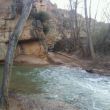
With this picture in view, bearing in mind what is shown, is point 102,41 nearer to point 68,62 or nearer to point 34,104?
point 68,62

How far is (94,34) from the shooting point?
105 ft

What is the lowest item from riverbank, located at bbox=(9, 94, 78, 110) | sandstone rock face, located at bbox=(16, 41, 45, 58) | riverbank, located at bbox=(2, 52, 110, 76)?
riverbank, located at bbox=(2, 52, 110, 76)

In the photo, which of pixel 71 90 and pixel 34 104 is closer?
pixel 34 104

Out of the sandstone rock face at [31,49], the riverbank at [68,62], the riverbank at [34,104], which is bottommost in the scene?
the riverbank at [68,62]

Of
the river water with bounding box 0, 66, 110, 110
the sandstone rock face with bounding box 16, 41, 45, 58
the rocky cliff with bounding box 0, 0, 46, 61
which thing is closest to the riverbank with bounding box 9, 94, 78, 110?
the river water with bounding box 0, 66, 110, 110

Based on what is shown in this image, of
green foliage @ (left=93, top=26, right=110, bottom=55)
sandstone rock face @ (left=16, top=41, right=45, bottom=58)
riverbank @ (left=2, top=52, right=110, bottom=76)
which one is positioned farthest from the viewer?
green foliage @ (left=93, top=26, right=110, bottom=55)

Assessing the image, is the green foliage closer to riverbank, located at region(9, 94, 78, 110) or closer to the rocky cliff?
the rocky cliff

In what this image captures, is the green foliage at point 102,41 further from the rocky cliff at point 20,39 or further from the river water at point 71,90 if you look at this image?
the river water at point 71,90

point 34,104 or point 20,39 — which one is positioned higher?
point 20,39

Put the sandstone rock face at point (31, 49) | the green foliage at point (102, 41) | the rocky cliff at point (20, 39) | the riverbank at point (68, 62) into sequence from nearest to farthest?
the riverbank at point (68, 62) → the rocky cliff at point (20, 39) → the sandstone rock face at point (31, 49) → the green foliage at point (102, 41)

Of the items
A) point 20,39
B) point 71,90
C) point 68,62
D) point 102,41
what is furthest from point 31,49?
point 71,90

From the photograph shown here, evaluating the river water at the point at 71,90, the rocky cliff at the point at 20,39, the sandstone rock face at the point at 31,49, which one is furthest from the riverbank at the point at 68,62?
the river water at the point at 71,90

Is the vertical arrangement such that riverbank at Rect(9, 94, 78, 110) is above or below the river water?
above

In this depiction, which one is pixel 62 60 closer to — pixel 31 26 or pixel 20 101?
pixel 31 26
